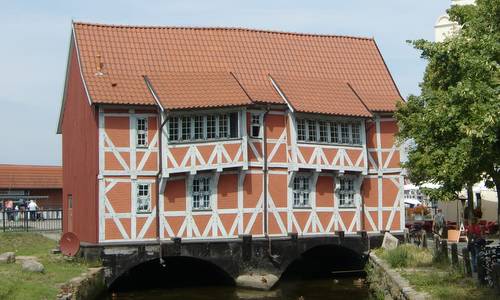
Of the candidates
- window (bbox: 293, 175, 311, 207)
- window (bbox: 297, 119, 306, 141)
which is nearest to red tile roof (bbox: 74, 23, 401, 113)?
window (bbox: 297, 119, 306, 141)

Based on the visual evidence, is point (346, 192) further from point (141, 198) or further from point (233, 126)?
point (141, 198)

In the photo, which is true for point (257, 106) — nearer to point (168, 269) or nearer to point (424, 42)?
point (168, 269)

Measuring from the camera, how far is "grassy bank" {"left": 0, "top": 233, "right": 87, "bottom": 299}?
17781 millimetres

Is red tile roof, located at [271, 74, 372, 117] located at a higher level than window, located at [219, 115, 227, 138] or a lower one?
higher

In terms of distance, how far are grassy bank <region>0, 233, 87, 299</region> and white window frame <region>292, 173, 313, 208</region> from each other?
Answer: 8.77m

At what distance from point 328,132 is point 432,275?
37.3 feet

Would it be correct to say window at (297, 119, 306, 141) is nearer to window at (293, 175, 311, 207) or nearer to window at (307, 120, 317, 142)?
window at (307, 120, 317, 142)

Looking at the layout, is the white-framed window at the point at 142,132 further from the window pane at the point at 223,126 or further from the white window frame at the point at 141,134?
the window pane at the point at 223,126

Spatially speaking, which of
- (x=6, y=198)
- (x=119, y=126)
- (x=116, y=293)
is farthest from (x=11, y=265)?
(x=6, y=198)

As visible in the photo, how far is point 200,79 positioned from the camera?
96.0 ft

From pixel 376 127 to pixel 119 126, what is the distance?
35.2 ft

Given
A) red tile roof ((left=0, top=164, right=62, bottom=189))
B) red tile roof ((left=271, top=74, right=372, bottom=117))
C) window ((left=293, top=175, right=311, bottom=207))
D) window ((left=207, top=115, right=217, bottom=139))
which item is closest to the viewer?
window ((left=207, top=115, right=217, bottom=139))

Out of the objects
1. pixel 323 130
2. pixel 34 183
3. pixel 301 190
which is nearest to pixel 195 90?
pixel 323 130

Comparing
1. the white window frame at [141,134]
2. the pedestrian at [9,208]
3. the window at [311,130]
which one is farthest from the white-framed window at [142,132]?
the pedestrian at [9,208]
